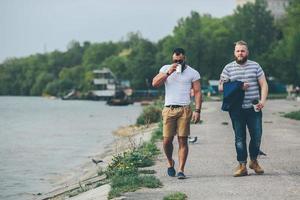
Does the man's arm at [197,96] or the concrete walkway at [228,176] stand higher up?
the man's arm at [197,96]

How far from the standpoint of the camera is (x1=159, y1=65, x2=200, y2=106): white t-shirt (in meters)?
11.2

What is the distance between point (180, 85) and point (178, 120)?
592mm

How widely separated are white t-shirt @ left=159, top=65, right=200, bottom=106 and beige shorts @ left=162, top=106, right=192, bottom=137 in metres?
0.12

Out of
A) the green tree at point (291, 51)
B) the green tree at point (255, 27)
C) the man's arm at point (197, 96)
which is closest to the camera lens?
the man's arm at point (197, 96)

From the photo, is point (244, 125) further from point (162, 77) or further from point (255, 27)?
point (255, 27)

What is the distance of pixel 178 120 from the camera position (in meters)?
11.4

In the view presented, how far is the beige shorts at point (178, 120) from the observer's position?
1127cm

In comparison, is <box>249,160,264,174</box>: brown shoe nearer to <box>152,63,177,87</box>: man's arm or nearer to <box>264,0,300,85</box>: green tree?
<box>152,63,177,87</box>: man's arm

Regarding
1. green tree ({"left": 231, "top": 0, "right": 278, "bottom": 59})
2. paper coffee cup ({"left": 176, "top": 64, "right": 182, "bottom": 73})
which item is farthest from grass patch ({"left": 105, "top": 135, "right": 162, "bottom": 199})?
green tree ({"left": 231, "top": 0, "right": 278, "bottom": 59})

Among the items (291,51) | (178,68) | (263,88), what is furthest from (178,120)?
(291,51)

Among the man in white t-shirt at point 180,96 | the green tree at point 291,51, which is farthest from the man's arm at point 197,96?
the green tree at point 291,51

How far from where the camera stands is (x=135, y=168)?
42.7ft

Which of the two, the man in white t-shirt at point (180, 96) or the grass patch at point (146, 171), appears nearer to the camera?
the man in white t-shirt at point (180, 96)

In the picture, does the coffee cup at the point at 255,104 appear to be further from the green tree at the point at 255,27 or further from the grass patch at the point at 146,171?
the green tree at the point at 255,27
